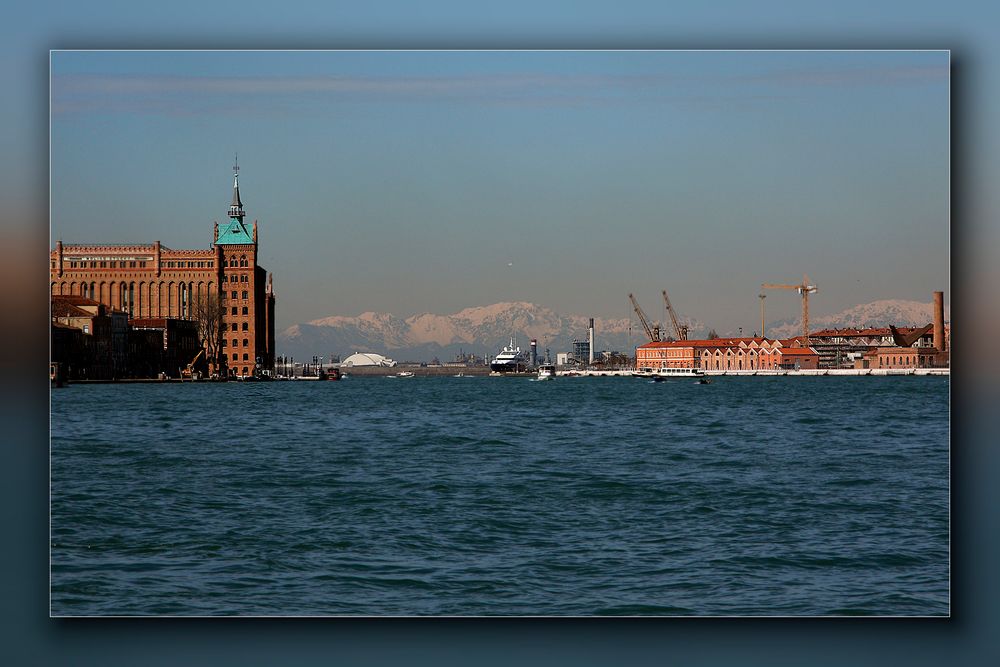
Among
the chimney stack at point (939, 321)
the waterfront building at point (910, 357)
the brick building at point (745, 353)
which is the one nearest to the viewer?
the chimney stack at point (939, 321)

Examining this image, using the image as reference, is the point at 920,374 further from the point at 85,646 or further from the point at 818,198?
the point at 85,646

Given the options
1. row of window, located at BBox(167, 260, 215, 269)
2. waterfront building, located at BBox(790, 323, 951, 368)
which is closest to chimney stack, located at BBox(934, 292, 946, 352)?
waterfront building, located at BBox(790, 323, 951, 368)

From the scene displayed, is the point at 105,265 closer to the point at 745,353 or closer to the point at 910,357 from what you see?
the point at 910,357

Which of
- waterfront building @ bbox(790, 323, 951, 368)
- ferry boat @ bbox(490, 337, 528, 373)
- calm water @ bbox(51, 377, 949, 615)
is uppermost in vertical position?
waterfront building @ bbox(790, 323, 951, 368)

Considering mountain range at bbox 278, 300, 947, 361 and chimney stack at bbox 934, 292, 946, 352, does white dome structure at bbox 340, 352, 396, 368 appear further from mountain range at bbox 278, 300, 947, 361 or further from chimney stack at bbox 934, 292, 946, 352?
chimney stack at bbox 934, 292, 946, 352

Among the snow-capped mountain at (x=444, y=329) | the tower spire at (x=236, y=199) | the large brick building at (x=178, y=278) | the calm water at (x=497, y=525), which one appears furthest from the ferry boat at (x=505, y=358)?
the tower spire at (x=236, y=199)

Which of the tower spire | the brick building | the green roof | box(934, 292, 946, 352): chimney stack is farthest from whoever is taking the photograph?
the brick building
